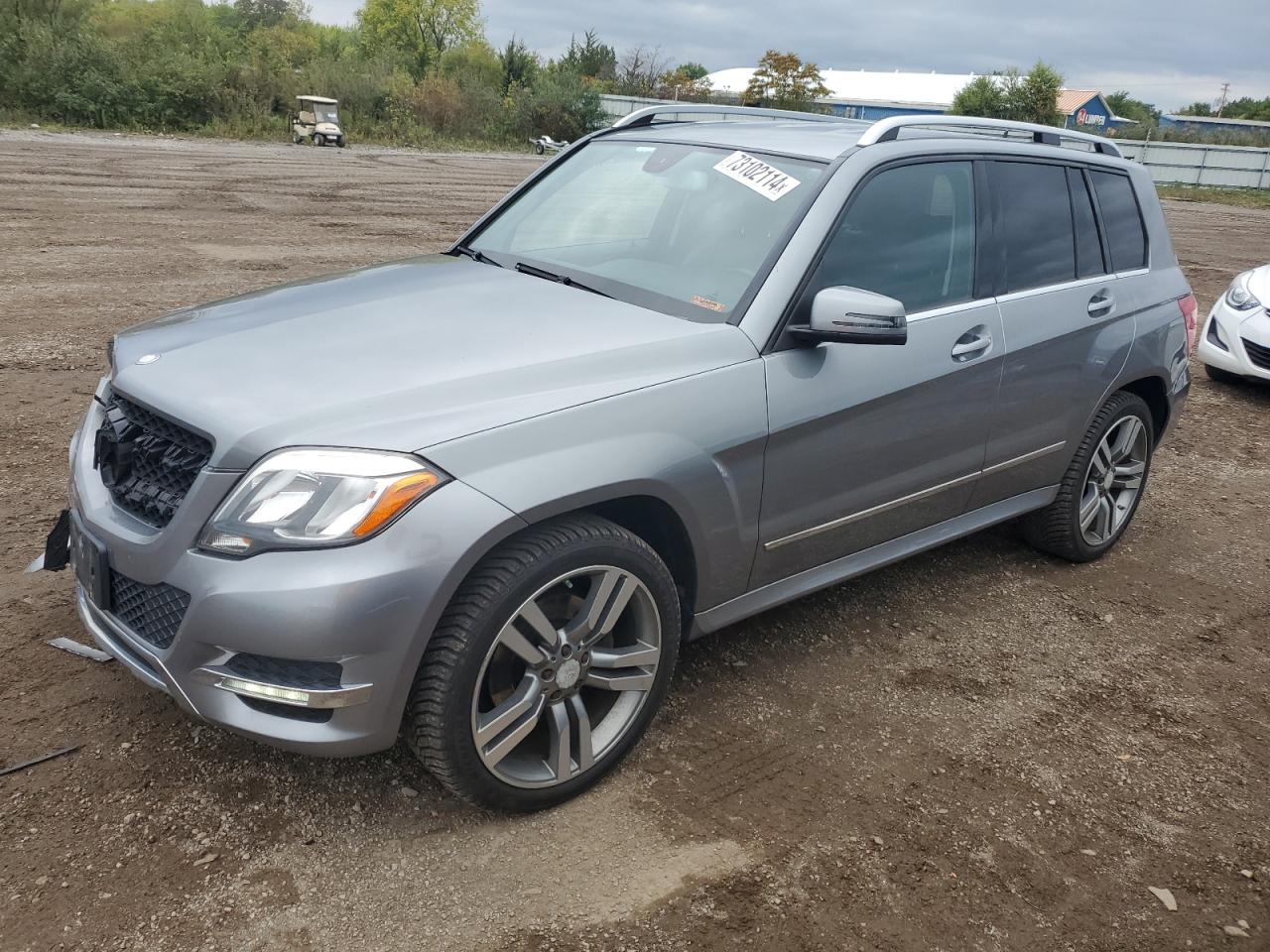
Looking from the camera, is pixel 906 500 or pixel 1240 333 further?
pixel 1240 333

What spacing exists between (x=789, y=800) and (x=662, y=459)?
3.49ft

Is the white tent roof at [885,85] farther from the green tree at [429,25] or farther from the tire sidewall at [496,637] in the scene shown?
the tire sidewall at [496,637]

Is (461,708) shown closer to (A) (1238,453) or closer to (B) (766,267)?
(B) (766,267)

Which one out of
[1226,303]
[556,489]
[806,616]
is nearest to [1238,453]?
[1226,303]

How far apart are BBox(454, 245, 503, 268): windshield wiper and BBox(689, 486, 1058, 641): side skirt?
1504 millimetres

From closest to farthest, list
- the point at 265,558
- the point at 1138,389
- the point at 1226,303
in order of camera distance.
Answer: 1. the point at 265,558
2. the point at 1138,389
3. the point at 1226,303

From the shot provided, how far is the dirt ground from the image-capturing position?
2.51 meters

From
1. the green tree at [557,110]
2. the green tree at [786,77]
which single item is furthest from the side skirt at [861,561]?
the green tree at [786,77]

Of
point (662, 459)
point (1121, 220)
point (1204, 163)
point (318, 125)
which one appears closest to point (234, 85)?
point (318, 125)

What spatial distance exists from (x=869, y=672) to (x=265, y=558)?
2.22 metres

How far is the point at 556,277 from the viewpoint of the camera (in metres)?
3.54

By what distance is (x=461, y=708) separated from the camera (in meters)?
2.53

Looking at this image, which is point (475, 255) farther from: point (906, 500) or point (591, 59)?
point (591, 59)

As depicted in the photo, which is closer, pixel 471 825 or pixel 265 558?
pixel 265 558
